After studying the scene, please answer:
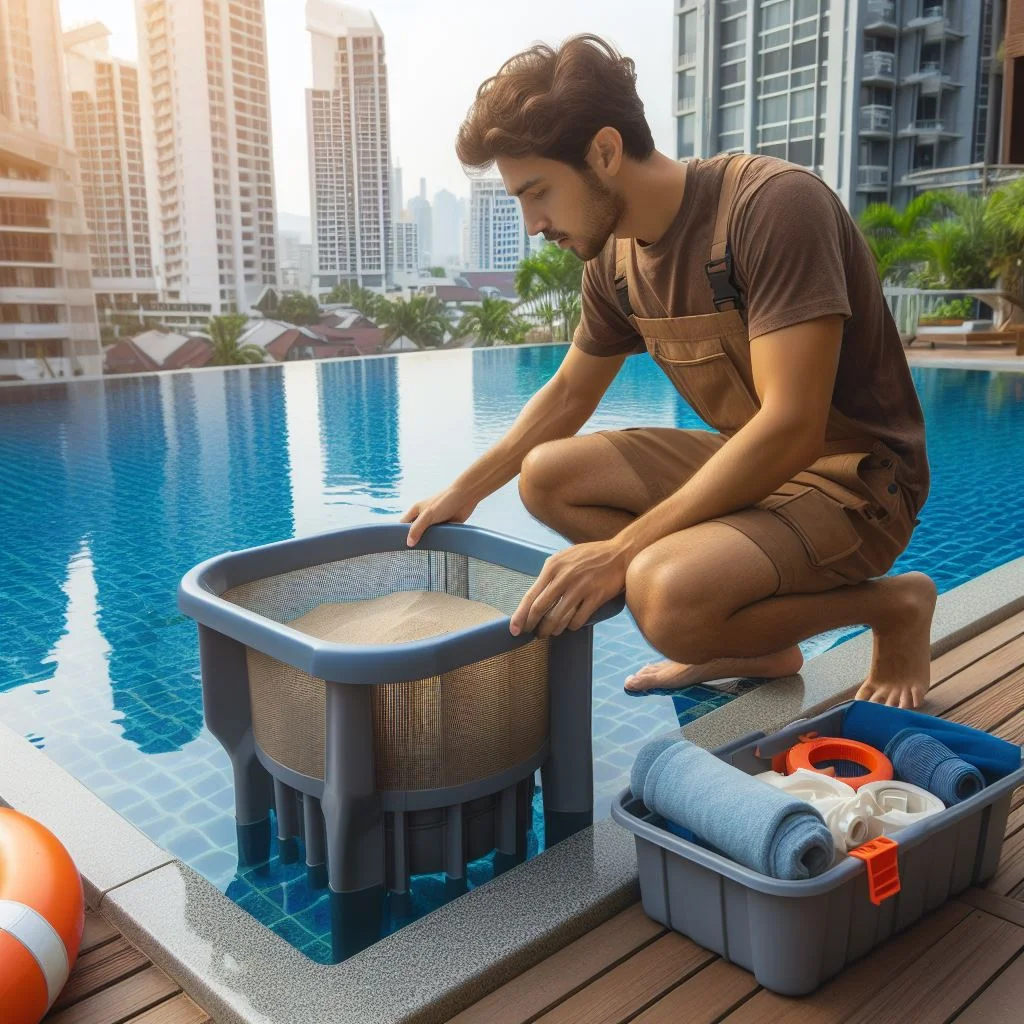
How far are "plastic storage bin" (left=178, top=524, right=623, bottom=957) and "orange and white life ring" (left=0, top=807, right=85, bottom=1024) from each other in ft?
0.88

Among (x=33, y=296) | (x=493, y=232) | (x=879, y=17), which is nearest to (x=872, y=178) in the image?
(x=879, y=17)

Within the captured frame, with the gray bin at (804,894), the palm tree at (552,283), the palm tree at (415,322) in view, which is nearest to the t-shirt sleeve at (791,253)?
the gray bin at (804,894)

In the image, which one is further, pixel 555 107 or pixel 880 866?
pixel 555 107

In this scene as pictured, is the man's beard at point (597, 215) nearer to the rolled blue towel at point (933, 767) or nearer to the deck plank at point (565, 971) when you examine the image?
the rolled blue towel at point (933, 767)

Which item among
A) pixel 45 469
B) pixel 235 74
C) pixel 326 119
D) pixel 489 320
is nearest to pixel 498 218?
pixel 326 119

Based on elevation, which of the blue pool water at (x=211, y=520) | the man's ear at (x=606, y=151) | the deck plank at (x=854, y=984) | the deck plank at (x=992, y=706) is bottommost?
the blue pool water at (x=211, y=520)

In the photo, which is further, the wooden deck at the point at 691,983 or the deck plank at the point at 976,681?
the deck plank at the point at 976,681

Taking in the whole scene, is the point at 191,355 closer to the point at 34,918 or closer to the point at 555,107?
the point at 555,107

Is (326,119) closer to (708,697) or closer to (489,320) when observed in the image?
(489,320)

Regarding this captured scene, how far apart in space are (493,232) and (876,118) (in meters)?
11.0

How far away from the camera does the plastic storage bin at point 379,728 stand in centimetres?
118

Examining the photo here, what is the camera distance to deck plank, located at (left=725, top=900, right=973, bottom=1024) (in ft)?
3.43

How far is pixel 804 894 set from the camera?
3.28 feet

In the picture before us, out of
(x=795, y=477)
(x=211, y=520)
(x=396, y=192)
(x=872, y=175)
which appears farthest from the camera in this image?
(x=396, y=192)
